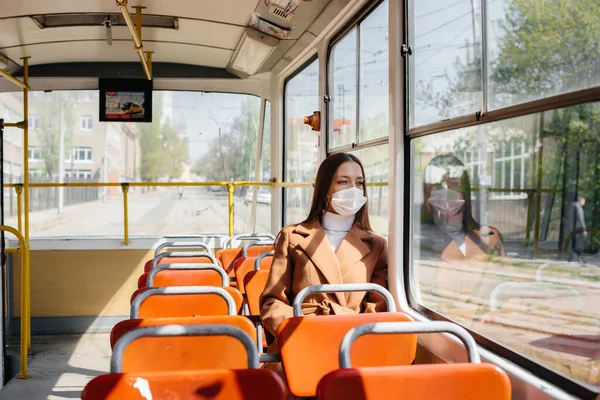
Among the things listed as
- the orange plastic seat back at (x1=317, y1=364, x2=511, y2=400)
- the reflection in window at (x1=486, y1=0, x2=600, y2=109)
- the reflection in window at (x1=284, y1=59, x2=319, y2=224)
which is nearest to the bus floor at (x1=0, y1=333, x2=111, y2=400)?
the reflection in window at (x1=284, y1=59, x2=319, y2=224)

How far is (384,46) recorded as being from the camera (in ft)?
11.9

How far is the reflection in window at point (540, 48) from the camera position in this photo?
1.79 meters

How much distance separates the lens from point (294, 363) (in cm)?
229

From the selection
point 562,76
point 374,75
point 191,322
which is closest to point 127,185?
point 374,75

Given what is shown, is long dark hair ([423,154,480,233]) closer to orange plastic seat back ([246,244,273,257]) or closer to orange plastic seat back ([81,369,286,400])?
orange plastic seat back ([81,369,286,400])

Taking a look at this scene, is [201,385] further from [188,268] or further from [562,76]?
[188,268]

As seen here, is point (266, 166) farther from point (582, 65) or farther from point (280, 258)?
point (582, 65)

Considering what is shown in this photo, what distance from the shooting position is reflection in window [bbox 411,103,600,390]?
179 centimetres

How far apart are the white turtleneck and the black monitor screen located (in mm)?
3938

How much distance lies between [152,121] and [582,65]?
525cm

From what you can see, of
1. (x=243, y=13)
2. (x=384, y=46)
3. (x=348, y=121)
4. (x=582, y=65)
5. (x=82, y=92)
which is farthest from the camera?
(x=82, y=92)

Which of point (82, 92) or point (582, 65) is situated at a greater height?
point (82, 92)

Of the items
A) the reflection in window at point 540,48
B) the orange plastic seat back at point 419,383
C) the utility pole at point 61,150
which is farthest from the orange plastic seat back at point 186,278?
the utility pole at point 61,150

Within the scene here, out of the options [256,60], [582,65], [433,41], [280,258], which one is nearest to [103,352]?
[256,60]
